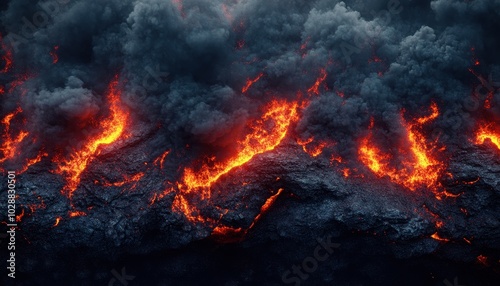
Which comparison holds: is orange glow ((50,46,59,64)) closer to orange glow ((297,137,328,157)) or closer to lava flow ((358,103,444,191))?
orange glow ((297,137,328,157))

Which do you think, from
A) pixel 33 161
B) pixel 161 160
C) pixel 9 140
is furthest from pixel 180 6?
pixel 9 140

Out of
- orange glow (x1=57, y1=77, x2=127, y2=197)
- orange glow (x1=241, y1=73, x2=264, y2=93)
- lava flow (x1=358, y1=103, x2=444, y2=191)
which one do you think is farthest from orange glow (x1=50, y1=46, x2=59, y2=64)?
lava flow (x1=358, y1=103, x2=444, y2=191)

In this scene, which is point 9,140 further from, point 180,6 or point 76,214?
point 180,6

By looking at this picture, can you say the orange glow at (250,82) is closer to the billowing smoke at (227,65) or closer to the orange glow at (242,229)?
the billowing smoke at (227,65)

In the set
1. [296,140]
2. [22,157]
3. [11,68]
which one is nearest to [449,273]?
[296,140]

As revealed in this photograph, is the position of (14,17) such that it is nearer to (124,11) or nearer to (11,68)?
(11,68)
